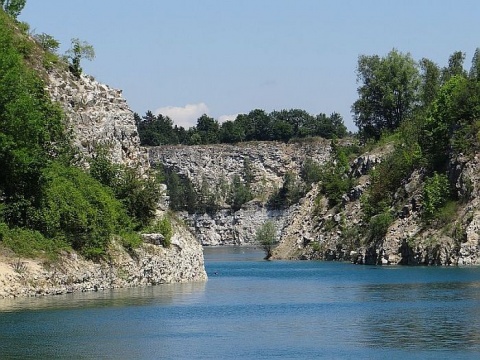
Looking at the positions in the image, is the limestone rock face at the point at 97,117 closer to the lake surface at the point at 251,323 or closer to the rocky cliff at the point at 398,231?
the lake surface at the point at 251,323

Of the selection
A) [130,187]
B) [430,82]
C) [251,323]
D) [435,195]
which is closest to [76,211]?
[130,187]

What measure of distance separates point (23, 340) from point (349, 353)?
44.9 ft

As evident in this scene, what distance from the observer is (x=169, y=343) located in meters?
49.6

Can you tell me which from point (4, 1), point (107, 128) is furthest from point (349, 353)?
point (4, 1)

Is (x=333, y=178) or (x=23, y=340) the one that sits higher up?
(x=333, y=178)

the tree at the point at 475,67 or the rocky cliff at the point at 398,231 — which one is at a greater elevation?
the tree at the point at 475,67

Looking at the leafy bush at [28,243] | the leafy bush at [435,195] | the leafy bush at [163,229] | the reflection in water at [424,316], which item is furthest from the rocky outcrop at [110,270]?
the leafy bush at [435,195]

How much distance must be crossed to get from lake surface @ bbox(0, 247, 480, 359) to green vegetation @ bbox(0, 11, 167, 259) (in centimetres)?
413

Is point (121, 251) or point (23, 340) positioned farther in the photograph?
point (121, 251)

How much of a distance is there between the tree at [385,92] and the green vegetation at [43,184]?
80385 mm

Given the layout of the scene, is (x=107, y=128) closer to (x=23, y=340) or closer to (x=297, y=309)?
(x=297, y=309)

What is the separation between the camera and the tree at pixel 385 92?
16075 cm

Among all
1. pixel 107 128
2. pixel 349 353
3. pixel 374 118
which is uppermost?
pixel 374 118

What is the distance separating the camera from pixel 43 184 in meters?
74.7
